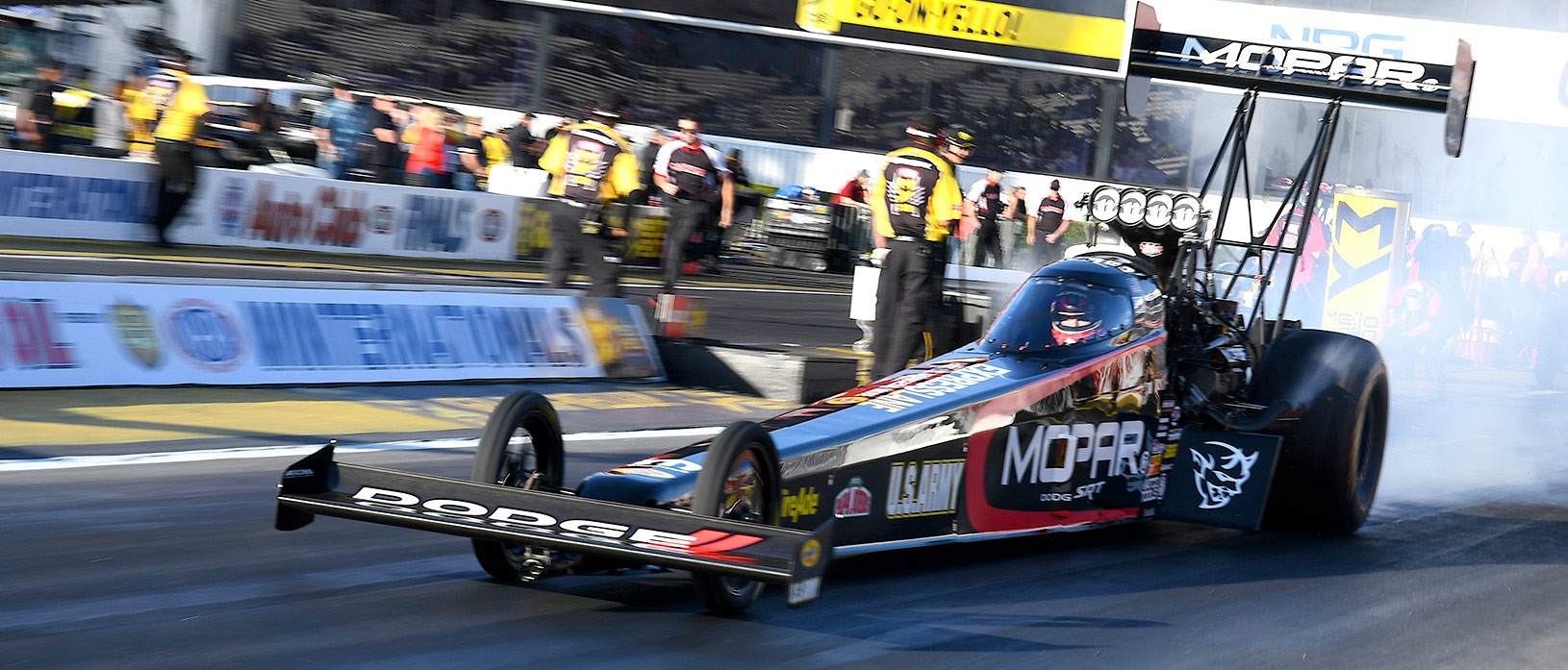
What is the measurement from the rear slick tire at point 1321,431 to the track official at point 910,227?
2.97 metres

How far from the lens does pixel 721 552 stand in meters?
4.32

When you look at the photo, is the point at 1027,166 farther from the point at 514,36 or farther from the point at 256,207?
the point at 256,207

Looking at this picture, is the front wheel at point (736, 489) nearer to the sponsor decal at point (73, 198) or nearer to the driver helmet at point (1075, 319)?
the driver helmet at point (1075, 319)

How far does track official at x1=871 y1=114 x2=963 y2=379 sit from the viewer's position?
411 inches

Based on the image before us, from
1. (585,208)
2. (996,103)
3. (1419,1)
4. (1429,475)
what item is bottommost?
(1429,475)

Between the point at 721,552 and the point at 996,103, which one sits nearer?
the point at 721,552

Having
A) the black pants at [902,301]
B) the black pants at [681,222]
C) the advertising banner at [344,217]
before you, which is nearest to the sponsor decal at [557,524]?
the black pants at [902,301]

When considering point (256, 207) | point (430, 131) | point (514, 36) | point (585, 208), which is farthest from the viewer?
point (514, 36)

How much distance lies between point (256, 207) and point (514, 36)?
16.6 metres

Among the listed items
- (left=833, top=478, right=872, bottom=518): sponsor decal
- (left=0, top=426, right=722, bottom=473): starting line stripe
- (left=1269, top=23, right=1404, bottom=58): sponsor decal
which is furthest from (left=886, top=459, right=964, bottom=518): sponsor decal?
(left=1269, top=23, right=1404, bottom=58): sponsor decal

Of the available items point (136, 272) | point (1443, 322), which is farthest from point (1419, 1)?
point (136, 272)

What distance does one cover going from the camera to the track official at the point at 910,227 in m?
10.4

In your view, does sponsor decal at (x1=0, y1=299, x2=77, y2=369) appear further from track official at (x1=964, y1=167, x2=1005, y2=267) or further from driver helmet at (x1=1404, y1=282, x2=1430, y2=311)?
driver helmet at (x1=1404, y1=282, x2=1430, y2=311)

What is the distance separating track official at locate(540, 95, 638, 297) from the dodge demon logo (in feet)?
19.6
